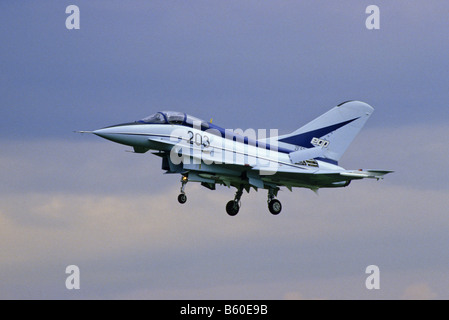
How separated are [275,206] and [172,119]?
25.5 feet

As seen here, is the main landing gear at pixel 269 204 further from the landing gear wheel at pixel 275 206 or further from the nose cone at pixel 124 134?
the nose cone at pixel 124 134

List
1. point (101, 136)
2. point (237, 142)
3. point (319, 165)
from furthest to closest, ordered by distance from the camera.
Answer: point (319, 165) → point (237, 142) → point (101, 136)

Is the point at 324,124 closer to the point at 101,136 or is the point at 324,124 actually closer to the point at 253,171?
the point at 253,171

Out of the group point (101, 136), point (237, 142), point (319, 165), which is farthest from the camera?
point (319, 165)

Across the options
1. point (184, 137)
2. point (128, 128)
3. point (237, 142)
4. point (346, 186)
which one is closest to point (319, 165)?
point (346, 186)

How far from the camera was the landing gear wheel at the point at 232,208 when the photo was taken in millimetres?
44625

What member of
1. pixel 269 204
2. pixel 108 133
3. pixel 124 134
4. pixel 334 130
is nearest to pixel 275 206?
pixel 269 204

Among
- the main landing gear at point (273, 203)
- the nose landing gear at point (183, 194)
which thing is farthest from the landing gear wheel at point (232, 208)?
the nose landing gear at point (183, 194)

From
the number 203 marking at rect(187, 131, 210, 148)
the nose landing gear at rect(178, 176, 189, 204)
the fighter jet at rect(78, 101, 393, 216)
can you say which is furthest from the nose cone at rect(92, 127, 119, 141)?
the nose landing gear at rect(178, 176, 189, 204)

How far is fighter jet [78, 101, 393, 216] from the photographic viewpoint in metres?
40.2

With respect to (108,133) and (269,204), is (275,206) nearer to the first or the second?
(269,204)

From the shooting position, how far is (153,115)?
4072cm

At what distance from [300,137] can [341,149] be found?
255 centimetres

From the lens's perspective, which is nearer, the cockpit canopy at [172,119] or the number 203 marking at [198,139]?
the cockpit canopy at [172,119]
